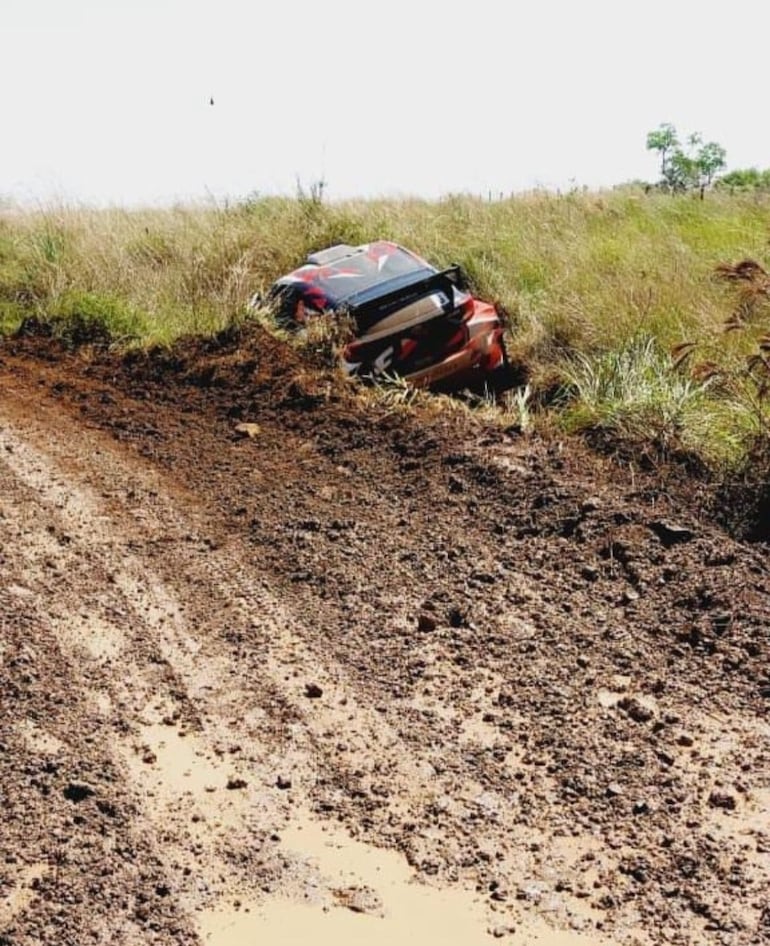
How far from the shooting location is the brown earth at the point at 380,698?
9.83ft

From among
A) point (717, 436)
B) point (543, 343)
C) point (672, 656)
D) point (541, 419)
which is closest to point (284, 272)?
Result: point (543, 343)

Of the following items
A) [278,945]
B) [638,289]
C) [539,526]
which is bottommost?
[278,945]

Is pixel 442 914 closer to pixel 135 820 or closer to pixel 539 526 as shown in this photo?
pixel 135 820

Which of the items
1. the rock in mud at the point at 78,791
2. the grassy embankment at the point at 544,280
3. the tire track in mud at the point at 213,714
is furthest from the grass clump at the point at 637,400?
the rock in mud at the point at 78,791

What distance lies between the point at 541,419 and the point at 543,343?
2.58m

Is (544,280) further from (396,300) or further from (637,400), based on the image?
(637,400)

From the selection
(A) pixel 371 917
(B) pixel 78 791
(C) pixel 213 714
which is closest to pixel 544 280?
(C) pixel 213 714

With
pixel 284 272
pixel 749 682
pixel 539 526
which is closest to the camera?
pixel 749 682

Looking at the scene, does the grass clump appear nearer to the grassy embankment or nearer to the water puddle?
A: the grassy embankment

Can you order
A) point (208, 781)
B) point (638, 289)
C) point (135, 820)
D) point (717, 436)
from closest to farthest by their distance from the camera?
1. point (135, 820)
2. point (208, 781)
3. point (717, 436)
4. point (638, 289)

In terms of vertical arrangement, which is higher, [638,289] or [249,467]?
[638,289]

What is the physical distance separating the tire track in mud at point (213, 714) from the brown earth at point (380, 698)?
0.5 inches

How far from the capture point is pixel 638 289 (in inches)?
348

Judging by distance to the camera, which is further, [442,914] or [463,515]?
[463,515]
